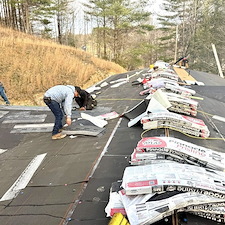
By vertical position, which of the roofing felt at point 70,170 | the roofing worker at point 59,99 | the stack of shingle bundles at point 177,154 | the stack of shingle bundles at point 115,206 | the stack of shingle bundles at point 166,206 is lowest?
the roofing felt at point 70,170

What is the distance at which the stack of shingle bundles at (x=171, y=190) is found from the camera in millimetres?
1770

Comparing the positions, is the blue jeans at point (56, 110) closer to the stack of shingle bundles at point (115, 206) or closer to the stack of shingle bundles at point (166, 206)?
the stack of shingle bundles at point (115, 206)

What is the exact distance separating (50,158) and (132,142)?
1460mm

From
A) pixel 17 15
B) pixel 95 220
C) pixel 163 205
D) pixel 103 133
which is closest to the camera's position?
pixel 163 205

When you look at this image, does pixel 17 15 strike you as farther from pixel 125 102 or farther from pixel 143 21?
pixel 125 102

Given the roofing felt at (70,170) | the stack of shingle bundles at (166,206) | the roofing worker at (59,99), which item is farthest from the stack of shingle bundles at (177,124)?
the stack of shingle bundles at (166,206)

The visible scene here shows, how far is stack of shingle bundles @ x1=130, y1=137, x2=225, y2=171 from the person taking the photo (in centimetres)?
239

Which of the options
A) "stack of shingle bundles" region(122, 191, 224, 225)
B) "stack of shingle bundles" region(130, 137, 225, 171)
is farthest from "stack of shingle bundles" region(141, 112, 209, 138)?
"stack of shingle bundles" region(122, 191, 224, 225)

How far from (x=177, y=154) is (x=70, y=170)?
1.61 m

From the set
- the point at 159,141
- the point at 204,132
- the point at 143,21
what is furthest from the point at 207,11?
the point at 159,141

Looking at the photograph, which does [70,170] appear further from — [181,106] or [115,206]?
[181,106]

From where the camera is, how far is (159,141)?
2.53m

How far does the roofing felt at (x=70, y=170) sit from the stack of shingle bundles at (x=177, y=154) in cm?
56

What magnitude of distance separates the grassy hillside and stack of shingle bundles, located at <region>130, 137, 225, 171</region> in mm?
9924
